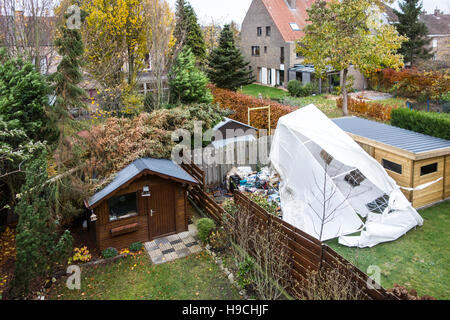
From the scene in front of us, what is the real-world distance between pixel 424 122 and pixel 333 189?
6.15 metres

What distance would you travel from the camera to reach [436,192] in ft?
45.4

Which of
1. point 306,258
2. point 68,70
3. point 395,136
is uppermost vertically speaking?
point 68,70

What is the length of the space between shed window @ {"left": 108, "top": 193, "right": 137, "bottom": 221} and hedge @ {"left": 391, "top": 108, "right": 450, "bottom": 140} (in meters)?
11.9

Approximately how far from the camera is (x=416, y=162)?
1298 centimetres

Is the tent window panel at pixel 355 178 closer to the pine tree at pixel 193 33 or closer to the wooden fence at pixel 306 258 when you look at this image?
the wooden fence at pixel 306 258

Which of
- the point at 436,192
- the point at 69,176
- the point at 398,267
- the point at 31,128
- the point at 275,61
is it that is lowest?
the point at 398,267

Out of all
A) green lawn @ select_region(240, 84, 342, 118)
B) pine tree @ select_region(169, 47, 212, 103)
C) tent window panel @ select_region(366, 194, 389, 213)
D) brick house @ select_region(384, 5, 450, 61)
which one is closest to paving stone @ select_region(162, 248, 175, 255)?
tent window panel @ select_region(366, 194, 389, 213)

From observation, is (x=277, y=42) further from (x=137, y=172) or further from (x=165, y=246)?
(x=165, y=246)

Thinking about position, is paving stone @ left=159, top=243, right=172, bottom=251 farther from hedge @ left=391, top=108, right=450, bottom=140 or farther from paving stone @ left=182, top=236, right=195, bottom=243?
hedge @ left=391, top=108, right=450, bottom=140

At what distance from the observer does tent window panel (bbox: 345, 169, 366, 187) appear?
44.2ft

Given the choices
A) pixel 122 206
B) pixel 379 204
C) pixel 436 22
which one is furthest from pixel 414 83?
pixel 122 206

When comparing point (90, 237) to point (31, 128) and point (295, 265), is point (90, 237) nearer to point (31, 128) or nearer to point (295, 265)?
point (31, 128)
